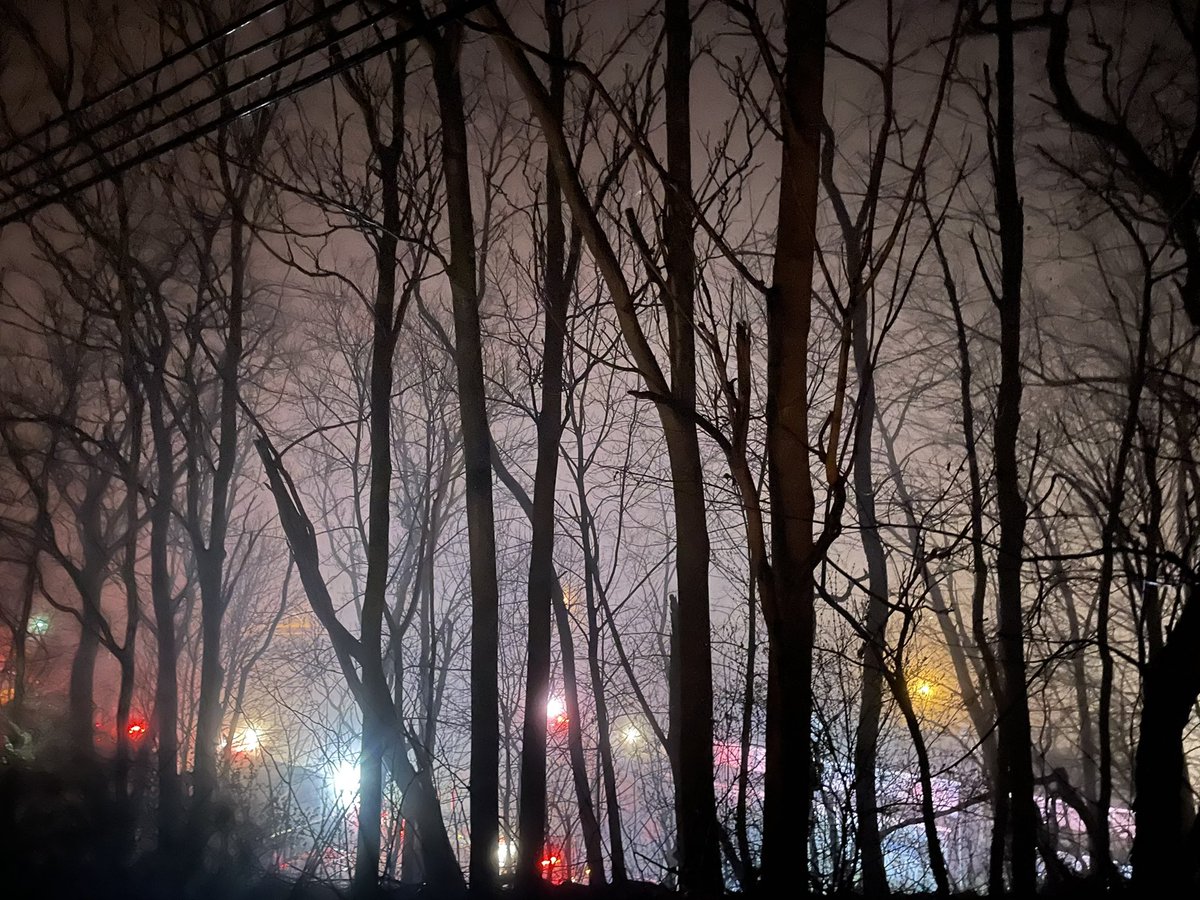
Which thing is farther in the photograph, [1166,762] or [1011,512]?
[1011,512]

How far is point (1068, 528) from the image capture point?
821cm

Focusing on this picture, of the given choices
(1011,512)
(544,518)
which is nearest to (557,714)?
(544,518)

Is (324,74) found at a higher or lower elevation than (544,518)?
higher

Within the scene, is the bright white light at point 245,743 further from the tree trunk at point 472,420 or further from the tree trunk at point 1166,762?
the tree trunk at point 1166,762

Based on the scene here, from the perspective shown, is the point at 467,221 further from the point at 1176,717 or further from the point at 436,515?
the point at 436,515

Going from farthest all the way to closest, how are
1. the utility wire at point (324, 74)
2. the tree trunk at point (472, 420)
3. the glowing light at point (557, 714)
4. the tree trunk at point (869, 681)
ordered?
the glowing light at point (557, 714)
the tree trunk at point (472, 420)
the tree trunk at point (869, 681)
the utility wire at point (324, 74)

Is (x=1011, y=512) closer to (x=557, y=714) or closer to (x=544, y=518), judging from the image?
(x=544, y=518)

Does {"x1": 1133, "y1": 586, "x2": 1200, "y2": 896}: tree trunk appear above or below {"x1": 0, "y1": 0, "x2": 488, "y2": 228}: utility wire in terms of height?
below

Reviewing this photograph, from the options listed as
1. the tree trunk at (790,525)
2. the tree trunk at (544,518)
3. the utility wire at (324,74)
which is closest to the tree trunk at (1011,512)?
the tree trunk at (790,525)

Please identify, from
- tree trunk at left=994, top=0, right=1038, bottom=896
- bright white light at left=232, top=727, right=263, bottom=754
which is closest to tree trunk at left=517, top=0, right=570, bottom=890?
tree trunk at left=994, top=0, right=1038, bottom=896

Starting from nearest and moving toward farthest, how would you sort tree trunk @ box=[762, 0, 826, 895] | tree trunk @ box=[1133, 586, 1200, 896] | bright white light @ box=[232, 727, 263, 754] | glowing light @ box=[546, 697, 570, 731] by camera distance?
tree trunk @ box=[762, 0, 826, 895] < tree trunk @ box=[1133, 586, 1200, 896] < glowing light @ box=[546, 697, 570, 731] < bright white light @ box=[232, 727, 263, 754]

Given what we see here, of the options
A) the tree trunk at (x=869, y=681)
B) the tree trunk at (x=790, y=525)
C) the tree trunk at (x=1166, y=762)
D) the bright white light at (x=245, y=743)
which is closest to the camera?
the tree trunk at (x=790, y=525)

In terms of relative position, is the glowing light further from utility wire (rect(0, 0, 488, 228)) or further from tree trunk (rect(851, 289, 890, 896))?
utility wire (rect(0, 0, 488, 228))

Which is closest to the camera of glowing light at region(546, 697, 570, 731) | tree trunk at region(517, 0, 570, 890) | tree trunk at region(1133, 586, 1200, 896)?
tree trunk at region(1133, 586, 1200, 896)
